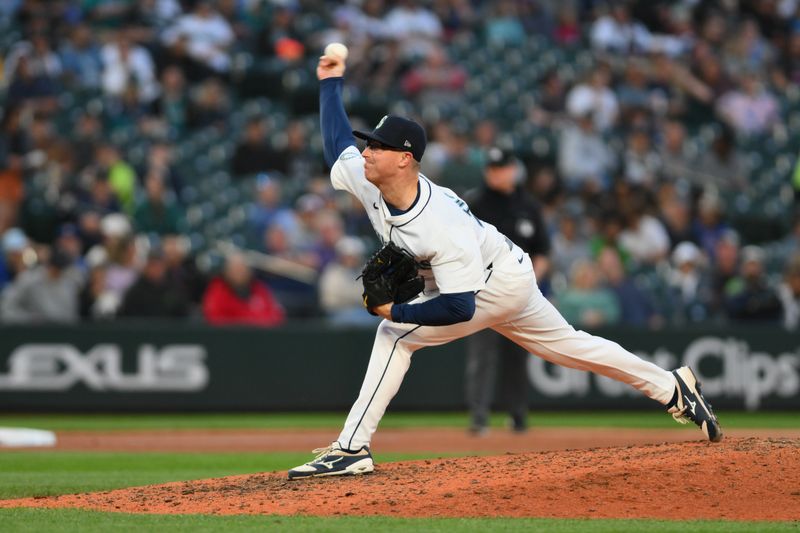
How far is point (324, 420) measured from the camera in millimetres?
13172

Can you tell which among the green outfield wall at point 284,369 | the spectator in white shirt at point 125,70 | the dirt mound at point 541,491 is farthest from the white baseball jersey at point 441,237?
the spectator in white shirt at point 125,70

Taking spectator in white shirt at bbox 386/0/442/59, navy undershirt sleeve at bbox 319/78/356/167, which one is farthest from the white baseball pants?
spectator in white shirt at bbox 386/0/442/59

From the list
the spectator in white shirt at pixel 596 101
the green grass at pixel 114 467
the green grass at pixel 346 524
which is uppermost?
the spectator in white shirt at pixel 596 101

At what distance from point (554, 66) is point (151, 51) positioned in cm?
625

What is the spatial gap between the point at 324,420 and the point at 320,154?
4.47 m

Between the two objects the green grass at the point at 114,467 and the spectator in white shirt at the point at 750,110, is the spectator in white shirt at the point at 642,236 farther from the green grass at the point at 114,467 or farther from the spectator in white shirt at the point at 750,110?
the green grass at the point at 114,467

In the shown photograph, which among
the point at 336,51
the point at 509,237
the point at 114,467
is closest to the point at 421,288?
the point at 336,51

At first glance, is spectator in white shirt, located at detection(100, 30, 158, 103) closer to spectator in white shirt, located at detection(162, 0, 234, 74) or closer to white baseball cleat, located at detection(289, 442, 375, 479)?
spectator in white shirt, located at detection(162, 0, 234, 74)

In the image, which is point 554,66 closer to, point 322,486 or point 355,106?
point 355,106

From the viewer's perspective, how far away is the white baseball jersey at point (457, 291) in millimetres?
6324

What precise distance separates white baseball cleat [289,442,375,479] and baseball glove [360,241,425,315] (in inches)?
32.1

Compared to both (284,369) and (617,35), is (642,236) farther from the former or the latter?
(284,369)

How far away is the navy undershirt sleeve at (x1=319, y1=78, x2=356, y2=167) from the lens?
23.0 feet

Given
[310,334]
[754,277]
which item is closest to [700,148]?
[754,277]
